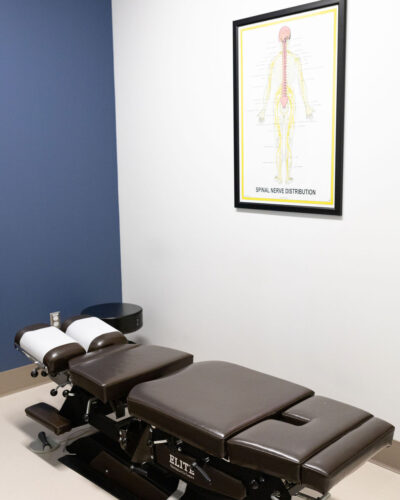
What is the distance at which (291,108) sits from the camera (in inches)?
107

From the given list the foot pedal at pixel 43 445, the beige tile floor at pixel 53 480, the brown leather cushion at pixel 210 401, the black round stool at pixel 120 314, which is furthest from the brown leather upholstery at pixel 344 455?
the black round stool at pixel 120 314

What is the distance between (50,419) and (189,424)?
0.97m

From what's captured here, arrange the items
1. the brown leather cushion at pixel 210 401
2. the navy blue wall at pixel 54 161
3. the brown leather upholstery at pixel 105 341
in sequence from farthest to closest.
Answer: the navy blue wall at pixel 54 161, the brown leather upholstery at pixel 105 341, the brown leather cushion at pixel 210 401

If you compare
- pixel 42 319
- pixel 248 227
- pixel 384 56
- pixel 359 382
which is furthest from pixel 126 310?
pixel 384 56

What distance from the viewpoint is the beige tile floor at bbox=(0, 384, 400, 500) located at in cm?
241

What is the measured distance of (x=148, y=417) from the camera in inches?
80.9

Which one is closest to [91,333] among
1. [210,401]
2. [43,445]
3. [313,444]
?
[43,445]

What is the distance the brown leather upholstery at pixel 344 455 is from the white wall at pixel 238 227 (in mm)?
695

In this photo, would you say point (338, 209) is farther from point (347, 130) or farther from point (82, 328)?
point (82, 328)

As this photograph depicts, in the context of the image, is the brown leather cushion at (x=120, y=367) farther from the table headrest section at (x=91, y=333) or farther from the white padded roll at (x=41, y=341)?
the white padded roll at (x=41, y=341)

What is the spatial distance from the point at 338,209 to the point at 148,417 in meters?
1.19

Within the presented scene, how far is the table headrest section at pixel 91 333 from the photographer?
2668mm

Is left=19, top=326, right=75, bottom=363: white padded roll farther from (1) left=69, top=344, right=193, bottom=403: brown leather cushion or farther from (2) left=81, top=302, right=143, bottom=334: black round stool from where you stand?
(2) left=81, top=302, right=143, bottom=334: black round stool

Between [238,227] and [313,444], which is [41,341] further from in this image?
[313,444]
